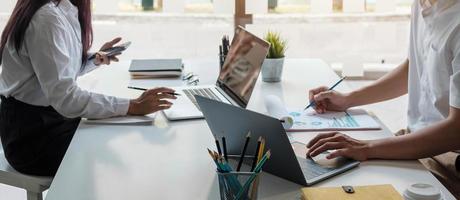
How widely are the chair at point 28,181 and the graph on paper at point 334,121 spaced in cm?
81

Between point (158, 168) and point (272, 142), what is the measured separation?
0.31 metres

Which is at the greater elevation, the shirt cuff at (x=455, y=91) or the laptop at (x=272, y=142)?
the shirt cuff at (x=455, y=91)

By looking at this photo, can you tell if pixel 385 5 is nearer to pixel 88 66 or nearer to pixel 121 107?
pixel 88 66

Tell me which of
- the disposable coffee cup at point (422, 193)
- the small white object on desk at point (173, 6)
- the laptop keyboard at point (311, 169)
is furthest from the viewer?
the small white object on desk at point (173, 6)

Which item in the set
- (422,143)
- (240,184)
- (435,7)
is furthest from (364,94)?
(240,184)

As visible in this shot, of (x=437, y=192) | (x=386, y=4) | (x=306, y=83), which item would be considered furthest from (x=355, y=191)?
(x=386, y=4)

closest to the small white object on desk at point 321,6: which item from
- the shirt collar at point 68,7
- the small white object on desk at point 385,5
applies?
the small white object on desk at point 385,5

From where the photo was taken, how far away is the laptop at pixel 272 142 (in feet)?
4.06

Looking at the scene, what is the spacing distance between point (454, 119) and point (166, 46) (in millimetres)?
1917

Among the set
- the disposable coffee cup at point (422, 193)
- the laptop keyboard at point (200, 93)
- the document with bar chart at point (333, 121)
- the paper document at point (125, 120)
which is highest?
the disposable coffee cup at point (422, 193)

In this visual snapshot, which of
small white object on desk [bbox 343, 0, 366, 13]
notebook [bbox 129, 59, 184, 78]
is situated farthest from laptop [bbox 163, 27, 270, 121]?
small white object on desk [bbox 343, 0, 366, 13]

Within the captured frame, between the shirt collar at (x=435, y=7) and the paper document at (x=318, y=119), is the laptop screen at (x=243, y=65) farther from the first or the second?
the shirt collar at (x=435, y=7)

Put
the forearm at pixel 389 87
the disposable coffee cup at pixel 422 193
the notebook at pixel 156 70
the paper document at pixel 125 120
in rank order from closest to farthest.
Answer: the disposable coffee cup at pixel 422 193
the paper document at pixel 125 120
the forearm at pixel 389 87
the notebook at pixel 156 70

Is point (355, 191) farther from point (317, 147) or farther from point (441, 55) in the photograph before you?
point (441, 55)
